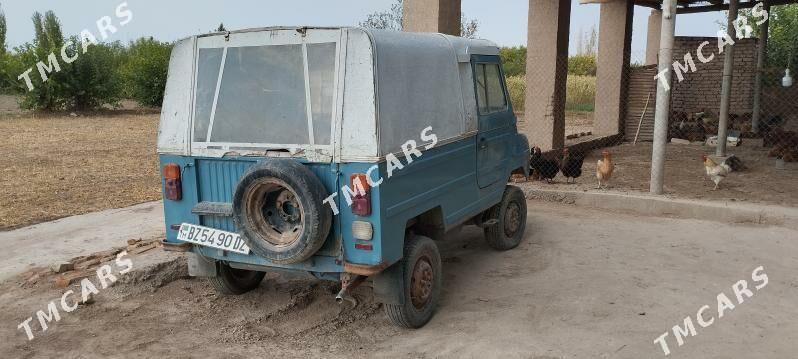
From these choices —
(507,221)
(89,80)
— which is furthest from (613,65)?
(89,80)

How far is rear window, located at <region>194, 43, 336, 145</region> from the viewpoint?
389 centimetres

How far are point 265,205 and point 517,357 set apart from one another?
184cm

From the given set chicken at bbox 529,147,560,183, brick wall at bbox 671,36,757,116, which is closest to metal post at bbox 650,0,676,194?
chicken at bbox 529,147,560,183

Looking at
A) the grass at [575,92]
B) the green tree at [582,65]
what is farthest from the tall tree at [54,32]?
the green tree at [582,65]

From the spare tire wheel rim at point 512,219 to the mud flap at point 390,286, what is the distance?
88.4 inches

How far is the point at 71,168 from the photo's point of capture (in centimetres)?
1177

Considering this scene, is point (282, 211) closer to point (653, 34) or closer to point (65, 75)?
point (653, 34)

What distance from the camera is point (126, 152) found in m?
14.1

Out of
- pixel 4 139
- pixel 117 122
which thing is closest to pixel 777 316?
pixel 4 139

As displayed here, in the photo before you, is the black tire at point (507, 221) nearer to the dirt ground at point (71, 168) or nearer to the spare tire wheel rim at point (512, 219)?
the spare tire wheel rim at point (512, 219)

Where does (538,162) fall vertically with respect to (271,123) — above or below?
below

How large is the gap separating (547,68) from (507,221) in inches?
200

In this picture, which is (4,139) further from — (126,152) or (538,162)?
(538,162)

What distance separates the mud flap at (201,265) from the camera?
14.7 feet
